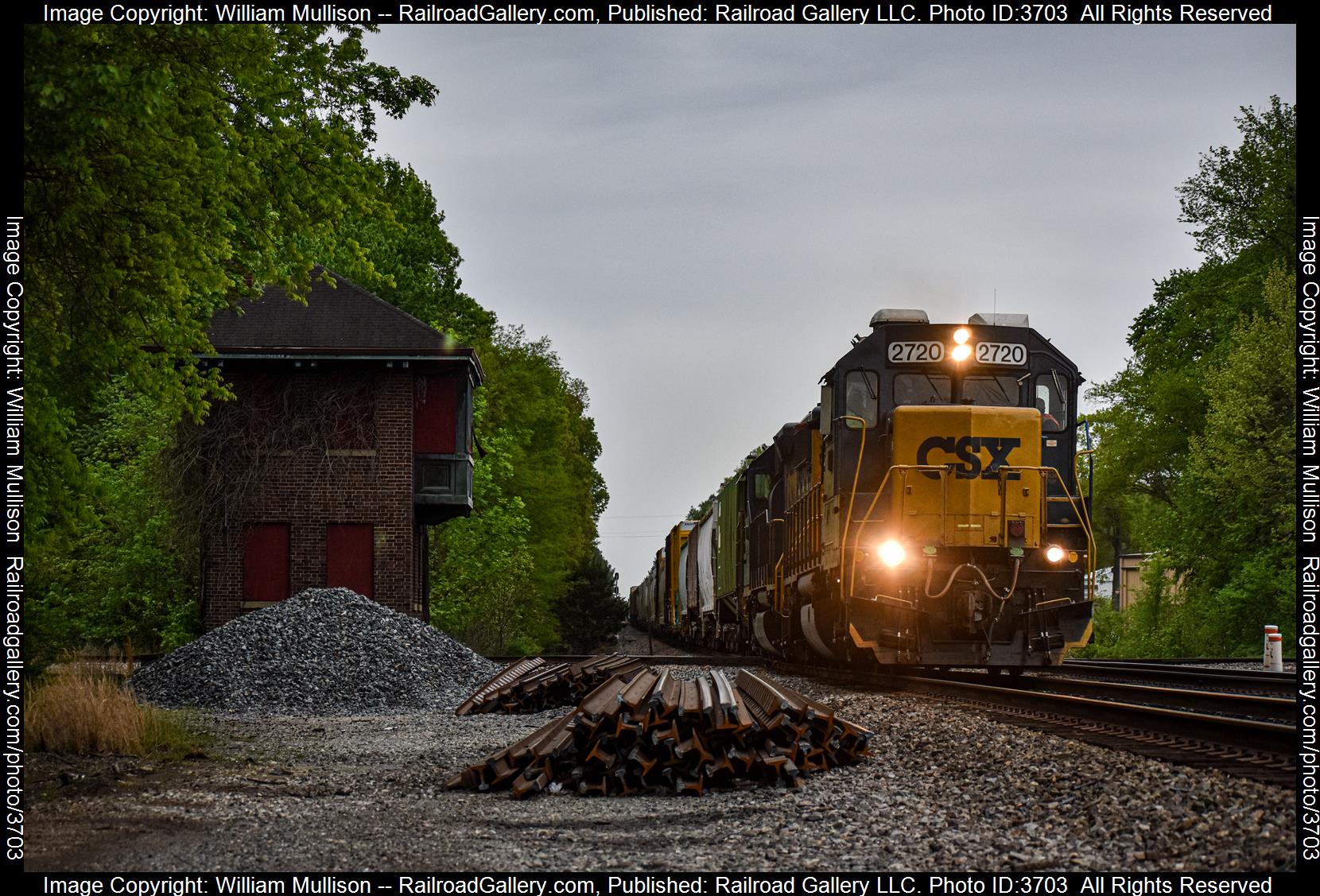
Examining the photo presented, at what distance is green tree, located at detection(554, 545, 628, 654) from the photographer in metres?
51.2

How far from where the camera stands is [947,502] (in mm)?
13633

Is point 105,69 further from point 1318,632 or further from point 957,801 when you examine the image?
point 1318,632

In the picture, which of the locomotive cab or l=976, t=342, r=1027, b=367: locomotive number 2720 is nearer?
the locomotive cab

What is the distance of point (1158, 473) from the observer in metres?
41.5

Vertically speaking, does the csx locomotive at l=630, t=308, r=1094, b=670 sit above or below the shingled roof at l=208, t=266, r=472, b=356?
below

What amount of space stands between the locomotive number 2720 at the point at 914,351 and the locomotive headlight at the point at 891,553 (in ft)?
7.82

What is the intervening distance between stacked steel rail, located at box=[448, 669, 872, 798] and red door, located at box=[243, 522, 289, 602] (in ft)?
63.6

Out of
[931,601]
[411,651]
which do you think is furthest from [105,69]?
[411,651]

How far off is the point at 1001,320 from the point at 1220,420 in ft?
59.1

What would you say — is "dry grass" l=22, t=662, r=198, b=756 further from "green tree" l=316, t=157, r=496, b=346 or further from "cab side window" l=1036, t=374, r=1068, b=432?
"green tree" l=316, t=157, r=496, b=346

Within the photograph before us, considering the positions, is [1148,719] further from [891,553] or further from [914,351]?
[914,351]

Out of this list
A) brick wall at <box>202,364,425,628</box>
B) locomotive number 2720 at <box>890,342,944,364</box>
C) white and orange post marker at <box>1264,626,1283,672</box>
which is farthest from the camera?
brick wall at <box>202,364,425,628</box>

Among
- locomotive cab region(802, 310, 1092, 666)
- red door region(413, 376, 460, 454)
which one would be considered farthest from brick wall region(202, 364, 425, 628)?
locomotive cab region(802, 310, 1092, 666)

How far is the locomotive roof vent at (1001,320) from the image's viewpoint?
14.8 metres
